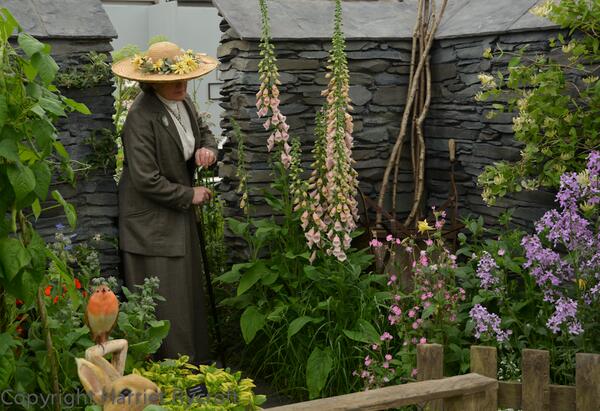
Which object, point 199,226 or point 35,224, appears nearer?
point 35,224

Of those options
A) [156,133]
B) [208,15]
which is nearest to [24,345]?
[156,133]

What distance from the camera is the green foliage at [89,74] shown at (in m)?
5.57

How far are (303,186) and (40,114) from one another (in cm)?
289

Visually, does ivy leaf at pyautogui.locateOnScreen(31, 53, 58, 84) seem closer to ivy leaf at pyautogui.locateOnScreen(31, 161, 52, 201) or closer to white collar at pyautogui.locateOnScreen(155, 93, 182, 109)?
ivy leaf at pyautogui.locateOnScreen(31, 161, 52, 201)

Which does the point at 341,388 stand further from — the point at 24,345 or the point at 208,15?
the point at 208,15

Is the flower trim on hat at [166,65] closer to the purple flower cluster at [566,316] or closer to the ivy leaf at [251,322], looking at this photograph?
the ivy leaf at [251,322]

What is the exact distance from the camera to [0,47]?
334cm

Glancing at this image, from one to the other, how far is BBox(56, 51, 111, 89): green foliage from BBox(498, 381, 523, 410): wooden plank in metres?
2.98

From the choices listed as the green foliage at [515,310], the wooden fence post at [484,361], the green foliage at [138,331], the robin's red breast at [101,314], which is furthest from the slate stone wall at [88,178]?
the wooden fence post at [484,361]

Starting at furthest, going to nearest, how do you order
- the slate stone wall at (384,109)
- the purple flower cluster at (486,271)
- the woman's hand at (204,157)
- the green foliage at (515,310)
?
the slate stone wall at (384,109) → the woman's hand at (204,157) → the purple flower cluster at (486,271) → the green foliage at (515,310)

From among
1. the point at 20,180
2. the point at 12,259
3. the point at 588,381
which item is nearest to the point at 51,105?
the point at 20,180

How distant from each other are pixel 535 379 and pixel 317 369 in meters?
1.87

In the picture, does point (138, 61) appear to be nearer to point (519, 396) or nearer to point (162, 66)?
point (162, 66)

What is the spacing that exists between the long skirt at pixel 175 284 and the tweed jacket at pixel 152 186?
2.5 inches
